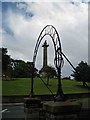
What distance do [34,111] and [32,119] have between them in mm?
199

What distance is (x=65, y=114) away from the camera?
11.0ft

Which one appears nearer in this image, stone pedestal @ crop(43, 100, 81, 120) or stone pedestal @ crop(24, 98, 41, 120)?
stone pedestal @ crop(43, 100, 81, 120)

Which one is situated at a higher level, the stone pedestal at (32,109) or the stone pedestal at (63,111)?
the stone pedestal at (63,111)

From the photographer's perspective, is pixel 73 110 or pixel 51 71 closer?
pixel 73 110

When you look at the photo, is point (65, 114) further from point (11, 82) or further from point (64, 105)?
point (11, 82)

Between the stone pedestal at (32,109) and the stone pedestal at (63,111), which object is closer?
the stone pedestal at (63,111)

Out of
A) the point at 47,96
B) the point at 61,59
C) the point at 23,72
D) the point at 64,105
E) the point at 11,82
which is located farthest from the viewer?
the point at 23,72

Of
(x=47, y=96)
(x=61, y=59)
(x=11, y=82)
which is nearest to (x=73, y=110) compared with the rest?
(x=61, y=59)

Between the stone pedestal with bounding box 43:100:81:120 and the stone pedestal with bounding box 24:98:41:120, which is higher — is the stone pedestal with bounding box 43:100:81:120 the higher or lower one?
the higher one

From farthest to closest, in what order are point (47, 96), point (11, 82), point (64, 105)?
point (11, 82) → point (47, 96) → point (64, 105)

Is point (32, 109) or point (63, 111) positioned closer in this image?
point (63, 111)

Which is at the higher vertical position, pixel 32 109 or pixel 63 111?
pixel 63 111

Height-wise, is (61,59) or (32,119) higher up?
(61,59)

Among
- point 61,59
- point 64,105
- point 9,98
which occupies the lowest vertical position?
point 9,98
